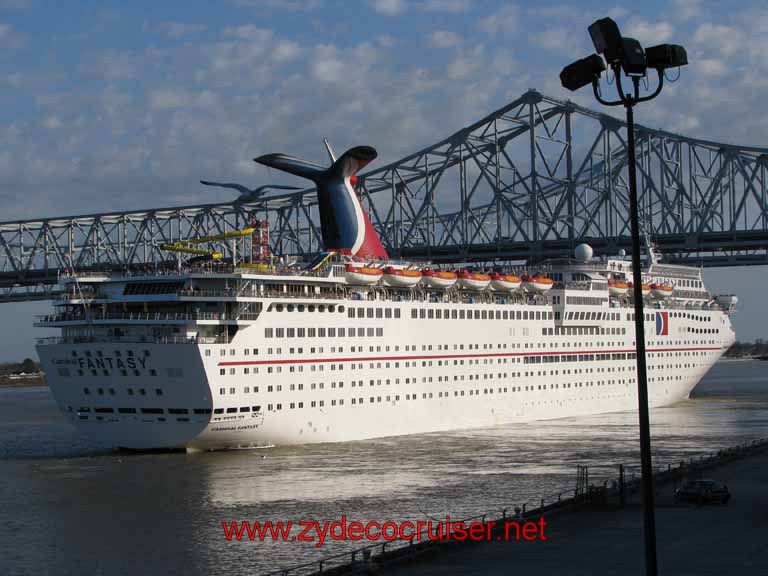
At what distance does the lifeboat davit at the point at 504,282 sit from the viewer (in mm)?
55062

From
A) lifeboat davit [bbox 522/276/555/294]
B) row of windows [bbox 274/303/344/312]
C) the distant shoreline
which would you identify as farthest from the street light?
the distant shoreline

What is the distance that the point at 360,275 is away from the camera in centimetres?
4653

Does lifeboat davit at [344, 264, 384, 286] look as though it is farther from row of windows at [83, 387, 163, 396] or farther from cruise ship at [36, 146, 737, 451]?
row of windows at [83, 387, 163, 396]

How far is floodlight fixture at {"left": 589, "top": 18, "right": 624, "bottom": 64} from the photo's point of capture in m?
12.5

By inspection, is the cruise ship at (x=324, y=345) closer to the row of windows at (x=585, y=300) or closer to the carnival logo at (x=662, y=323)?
the row of windows at (x=585, y=300)

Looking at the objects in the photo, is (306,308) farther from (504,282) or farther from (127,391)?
(504,282)

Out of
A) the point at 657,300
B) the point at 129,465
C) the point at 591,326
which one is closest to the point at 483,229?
the point at 657,300

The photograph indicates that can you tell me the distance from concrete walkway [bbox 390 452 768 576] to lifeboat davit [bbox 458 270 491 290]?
2564 centimetres

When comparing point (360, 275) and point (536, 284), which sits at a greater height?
point (536, 284)

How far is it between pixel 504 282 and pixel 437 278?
5.57 meters

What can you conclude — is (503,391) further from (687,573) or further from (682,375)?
(687,573)

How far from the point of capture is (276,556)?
2428 cm

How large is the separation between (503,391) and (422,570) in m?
33.1

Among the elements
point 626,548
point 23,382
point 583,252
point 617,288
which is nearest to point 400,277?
point 617,288
